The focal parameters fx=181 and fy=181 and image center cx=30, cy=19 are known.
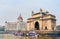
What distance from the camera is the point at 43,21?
200 ft

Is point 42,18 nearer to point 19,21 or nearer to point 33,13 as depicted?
point 33,13

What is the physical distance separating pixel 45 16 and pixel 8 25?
2572 inches

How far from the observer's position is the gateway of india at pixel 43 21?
59.6 meters

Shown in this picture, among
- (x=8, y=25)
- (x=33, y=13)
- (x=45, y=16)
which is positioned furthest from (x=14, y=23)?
(x=45, y=16)

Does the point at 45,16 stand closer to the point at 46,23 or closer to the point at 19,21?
the point at 46,23

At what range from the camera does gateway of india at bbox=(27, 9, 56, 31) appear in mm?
59594

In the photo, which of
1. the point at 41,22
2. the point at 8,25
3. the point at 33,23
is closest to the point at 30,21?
the point at 33,23

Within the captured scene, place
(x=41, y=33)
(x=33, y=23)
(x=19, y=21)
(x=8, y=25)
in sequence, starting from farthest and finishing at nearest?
(x=8, y=25)
(x=19, y=21)
(x=33, y=23)
(x=41, y=33)

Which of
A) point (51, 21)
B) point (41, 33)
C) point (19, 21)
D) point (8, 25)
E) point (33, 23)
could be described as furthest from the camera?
point (8, 25)

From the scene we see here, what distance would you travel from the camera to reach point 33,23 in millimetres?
64938

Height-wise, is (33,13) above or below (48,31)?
above

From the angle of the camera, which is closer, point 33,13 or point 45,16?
point 45,16

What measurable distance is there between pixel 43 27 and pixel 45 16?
379 centimetres

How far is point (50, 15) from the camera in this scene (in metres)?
60.3
